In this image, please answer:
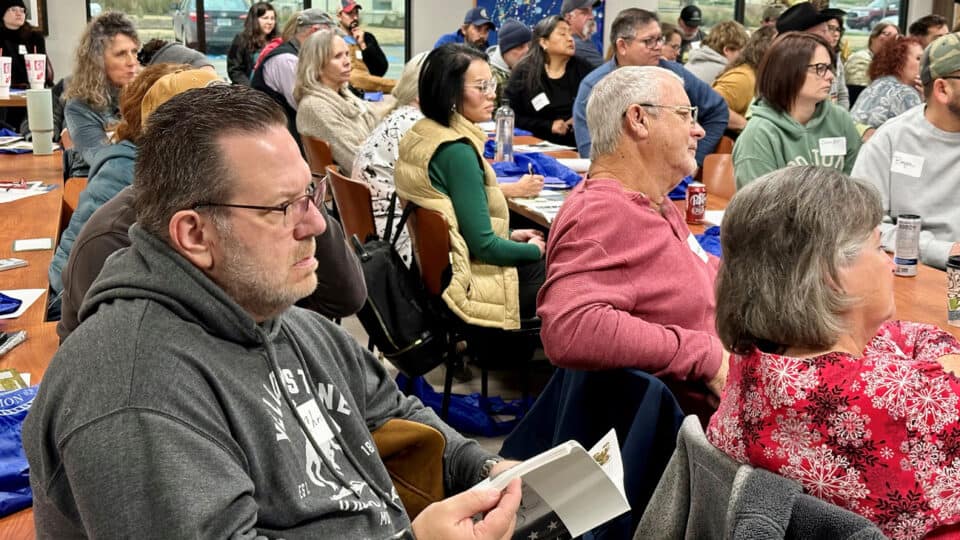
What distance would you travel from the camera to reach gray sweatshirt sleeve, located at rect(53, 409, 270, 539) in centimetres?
109

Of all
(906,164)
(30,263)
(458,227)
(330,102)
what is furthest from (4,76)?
(906,164)

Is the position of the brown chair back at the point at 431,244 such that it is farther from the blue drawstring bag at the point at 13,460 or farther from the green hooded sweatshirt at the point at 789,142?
the blue drawstring bag at the point at 13,460

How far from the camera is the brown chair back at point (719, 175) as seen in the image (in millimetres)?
4160

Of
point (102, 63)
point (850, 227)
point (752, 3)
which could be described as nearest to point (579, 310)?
point (850, 227)

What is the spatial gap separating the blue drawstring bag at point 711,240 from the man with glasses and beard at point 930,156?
0.50 m

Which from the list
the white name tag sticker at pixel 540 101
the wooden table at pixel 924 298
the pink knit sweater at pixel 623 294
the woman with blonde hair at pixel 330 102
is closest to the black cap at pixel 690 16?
the white name tag sticker at pixel 540 101

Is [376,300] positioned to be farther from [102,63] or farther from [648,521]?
[102,63]

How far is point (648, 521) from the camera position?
168cm

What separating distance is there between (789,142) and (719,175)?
18.0 inches

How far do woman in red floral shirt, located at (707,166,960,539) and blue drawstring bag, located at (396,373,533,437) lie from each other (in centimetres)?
209

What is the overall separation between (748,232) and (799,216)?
0.27 feet

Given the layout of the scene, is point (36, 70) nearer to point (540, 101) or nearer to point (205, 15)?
point (540, 101)

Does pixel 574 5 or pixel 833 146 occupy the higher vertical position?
pixel 574 5

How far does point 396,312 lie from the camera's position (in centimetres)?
329
